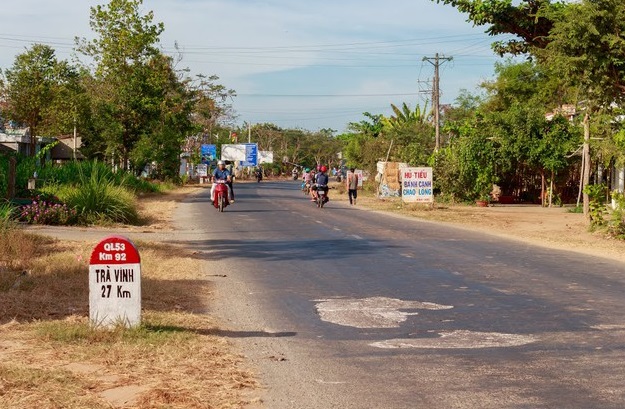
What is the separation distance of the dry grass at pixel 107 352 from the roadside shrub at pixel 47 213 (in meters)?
10.3

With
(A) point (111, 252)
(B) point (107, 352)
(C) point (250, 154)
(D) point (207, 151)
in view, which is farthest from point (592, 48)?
(C) point (250, 154)

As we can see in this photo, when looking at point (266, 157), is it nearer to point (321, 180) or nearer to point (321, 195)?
point (321, 180)

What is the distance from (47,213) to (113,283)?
15.6 m

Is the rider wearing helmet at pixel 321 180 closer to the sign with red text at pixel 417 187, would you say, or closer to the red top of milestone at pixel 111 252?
the sign with red text at pixel 417 187

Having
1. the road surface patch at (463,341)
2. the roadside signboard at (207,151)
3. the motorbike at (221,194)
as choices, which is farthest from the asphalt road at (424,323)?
the roadside signboard at (207,151)

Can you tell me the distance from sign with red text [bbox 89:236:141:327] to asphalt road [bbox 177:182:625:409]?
1.18m

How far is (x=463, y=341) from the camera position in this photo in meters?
8.93

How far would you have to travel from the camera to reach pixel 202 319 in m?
10.2

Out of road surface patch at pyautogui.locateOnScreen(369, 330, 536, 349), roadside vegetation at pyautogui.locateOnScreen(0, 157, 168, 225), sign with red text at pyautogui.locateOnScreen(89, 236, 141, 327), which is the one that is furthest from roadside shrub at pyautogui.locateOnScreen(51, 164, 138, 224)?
road surface patch at pyautogui.locateOnScreen(369, 330, 536, 349)

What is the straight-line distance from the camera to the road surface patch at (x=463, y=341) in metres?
Answer: 8.70

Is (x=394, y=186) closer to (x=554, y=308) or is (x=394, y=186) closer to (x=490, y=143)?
(x=490, y=143)

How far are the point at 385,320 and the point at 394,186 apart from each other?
42312mm

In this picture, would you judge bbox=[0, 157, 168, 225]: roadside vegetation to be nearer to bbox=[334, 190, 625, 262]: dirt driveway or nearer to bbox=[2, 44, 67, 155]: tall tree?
bbox=[334, 190, 625, 262]: dirt driveway

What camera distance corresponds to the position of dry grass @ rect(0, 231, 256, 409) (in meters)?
6.54
